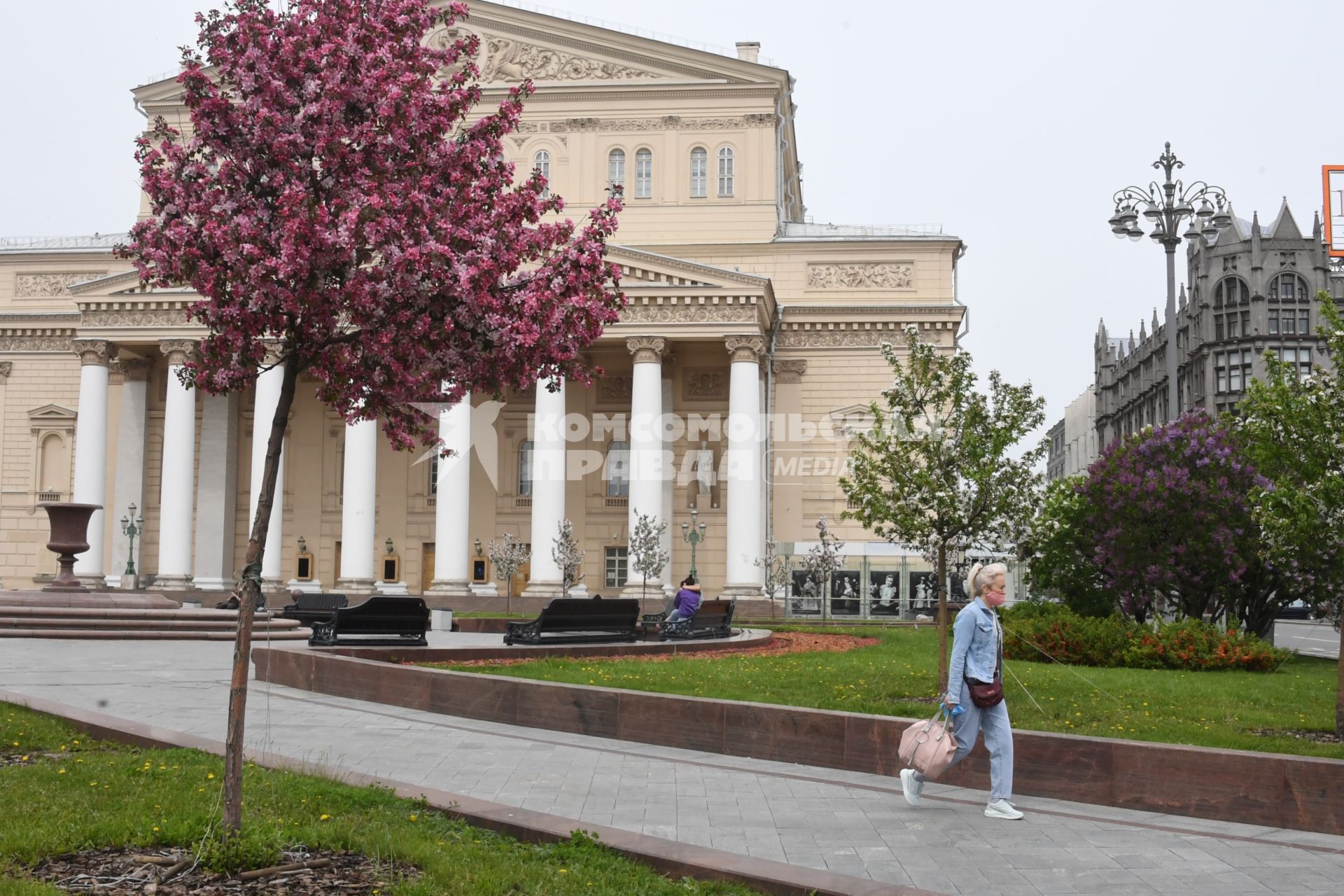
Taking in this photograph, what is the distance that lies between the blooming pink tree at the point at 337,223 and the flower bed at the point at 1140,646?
13605 mm

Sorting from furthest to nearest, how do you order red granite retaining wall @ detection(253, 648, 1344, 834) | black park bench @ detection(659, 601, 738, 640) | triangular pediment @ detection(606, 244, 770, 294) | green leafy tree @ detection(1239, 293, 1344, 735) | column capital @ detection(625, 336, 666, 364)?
column capital @ detection(625, 336, 666, 364)
triangular pediment @ detection(606, 244, 770, 294)
black park bench @ detection(659, 601, 738, 640)
green leafy tree @ detection(1239, 293, 1344, 735)
red granite retaining wall @ detection(253, 648, 1344, 834)

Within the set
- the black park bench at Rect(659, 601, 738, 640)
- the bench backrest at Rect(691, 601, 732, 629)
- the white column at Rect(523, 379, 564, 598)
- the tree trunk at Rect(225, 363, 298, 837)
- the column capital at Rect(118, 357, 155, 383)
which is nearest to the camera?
the tree trunk at Rect(225, 363, 298, 837)

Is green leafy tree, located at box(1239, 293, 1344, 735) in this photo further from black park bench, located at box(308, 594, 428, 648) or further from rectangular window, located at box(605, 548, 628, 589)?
rectangular window, located at box(605, 548, 628, 589)

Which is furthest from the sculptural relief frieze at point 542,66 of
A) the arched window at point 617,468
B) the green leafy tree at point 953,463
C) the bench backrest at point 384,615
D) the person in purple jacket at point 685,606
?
the green leafy tree at point 953,463

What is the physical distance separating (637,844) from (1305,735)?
7.84 metres

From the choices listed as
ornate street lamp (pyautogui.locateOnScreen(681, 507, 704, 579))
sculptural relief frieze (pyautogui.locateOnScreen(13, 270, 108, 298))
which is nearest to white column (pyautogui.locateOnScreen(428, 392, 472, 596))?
ornate street lamp (pyautogui.locateOnScreen(681, 507, 704, 579))

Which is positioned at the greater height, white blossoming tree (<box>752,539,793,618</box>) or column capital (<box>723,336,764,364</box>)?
column capital (<box>723,336,764,364</box>)

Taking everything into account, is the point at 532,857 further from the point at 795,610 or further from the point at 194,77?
the point at 795,610

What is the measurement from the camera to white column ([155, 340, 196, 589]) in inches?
1871

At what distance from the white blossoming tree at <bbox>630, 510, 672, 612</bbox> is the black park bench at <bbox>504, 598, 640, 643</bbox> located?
1860 cm

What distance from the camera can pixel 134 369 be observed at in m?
52.2

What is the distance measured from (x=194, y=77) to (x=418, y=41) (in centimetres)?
140

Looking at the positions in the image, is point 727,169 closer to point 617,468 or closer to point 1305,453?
point 617,468

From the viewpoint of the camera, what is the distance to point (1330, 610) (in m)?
24.8
